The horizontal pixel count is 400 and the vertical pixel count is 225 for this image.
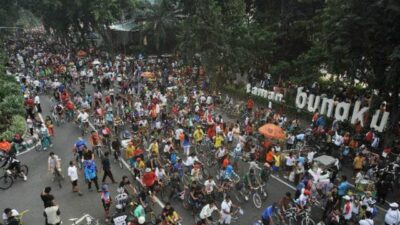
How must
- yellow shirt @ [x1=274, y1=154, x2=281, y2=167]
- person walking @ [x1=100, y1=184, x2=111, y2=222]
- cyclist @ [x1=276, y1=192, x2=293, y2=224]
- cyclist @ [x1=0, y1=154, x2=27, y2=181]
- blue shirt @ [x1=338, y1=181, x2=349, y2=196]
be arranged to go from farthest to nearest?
yellow shirt @ [x1=274, y1=154, x2=281, y2=167], cyclist @ [x1=0, y1=154, x2=27, y2=181], blue shirt @ [x1=338, y1=181, x2=349, y2=196], person walking @ [x1=100, y1=184, x2=111, y2=222], cyclist @ [x1=276, y1=192, x2=293, y2=224]

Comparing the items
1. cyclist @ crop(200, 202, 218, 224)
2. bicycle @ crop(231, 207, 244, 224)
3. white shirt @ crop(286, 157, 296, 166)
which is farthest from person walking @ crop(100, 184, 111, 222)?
white shirt @ crop(286, 157, 296, 166)

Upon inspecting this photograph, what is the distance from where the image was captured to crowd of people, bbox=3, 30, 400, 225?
13797 millimetres

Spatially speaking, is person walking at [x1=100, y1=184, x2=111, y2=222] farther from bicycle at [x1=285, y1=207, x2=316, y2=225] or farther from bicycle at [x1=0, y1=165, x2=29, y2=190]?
bicycle at [x1=285, y1=207, x2=316, y2=225]

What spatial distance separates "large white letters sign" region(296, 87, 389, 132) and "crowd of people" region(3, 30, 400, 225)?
89 cm

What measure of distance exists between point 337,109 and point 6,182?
18.4 metres

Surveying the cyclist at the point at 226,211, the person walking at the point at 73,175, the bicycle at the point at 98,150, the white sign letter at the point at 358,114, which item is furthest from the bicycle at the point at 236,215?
the white sign letter at the point at 358,114

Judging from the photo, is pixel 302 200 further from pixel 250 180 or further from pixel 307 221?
pixel 250 180

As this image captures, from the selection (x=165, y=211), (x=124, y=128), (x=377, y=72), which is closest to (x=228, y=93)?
(x=124, y=128)

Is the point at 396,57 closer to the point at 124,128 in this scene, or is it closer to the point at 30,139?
the point at 124,128

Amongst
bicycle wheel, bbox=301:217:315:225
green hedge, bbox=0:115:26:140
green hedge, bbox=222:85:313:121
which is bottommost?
green hedge, bbox=0:115:26:140

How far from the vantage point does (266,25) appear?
32094mm

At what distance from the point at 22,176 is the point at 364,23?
56.9 feet

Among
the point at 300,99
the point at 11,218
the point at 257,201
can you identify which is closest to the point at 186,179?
the point at 257,201

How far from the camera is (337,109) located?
23.7 m
